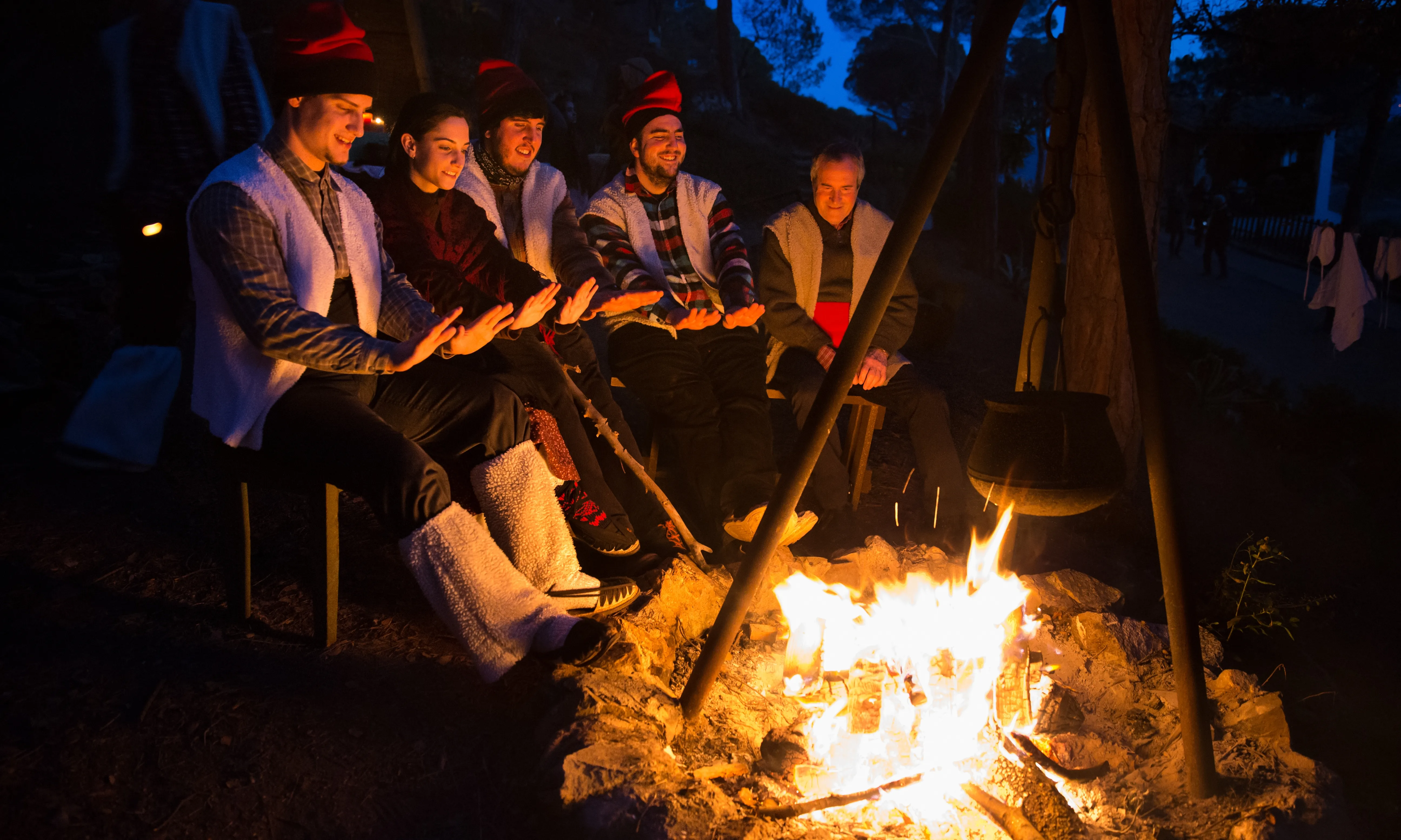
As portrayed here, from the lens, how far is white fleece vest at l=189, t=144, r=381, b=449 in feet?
7.84

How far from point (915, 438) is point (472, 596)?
87.6 inches

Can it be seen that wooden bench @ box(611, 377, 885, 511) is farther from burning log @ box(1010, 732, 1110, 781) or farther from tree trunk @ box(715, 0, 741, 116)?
tree trunk @ box(715, 0, 741, 116)

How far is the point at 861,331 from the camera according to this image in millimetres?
2121

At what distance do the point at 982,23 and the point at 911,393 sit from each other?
2070mm

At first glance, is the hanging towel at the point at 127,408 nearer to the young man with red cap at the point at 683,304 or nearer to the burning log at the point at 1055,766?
the young man with red cap at the point at 683,304

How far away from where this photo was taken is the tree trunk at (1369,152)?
53.6ft

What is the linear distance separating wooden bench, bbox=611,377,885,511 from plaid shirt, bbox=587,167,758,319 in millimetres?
513

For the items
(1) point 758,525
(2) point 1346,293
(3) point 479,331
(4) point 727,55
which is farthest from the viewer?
(4) point 727,55

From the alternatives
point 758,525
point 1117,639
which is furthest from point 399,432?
point 1117,639

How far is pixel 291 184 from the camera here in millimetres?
2463

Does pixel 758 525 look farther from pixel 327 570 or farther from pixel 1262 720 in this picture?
pixel 1262 720

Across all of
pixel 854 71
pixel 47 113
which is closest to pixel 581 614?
pixel 47 113

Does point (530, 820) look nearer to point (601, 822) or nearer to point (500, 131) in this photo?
point (601, 822)

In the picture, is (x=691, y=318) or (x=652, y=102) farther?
(x=652, y=102)
